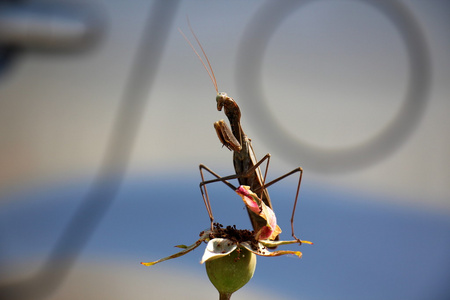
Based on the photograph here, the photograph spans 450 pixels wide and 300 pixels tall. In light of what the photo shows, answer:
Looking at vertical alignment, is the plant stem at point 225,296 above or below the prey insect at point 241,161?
below

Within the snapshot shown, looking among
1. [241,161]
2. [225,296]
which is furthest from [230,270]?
[241,161]

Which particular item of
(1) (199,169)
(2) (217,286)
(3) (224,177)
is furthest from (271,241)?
(1) (199,169)

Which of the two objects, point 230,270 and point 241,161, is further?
point 241,161

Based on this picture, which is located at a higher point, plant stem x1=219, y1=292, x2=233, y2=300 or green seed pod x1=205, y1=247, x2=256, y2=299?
green seed pod x1=205, y1=247, x2=256, y2=299

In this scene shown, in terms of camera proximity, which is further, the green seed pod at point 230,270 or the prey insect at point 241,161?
the prey insect at point 241,161

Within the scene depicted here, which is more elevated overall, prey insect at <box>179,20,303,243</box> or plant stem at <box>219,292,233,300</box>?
prey insect at <box>179,20,303,243</box>

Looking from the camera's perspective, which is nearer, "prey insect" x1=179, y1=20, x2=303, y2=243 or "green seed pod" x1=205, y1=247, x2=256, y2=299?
"green seed pod" x1=205, y1=247, x2=256, y2=299

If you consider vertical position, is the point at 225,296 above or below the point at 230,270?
below

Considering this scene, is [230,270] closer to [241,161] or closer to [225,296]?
[225,296]

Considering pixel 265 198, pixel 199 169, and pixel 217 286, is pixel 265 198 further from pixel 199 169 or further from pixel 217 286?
pixel 217 286
